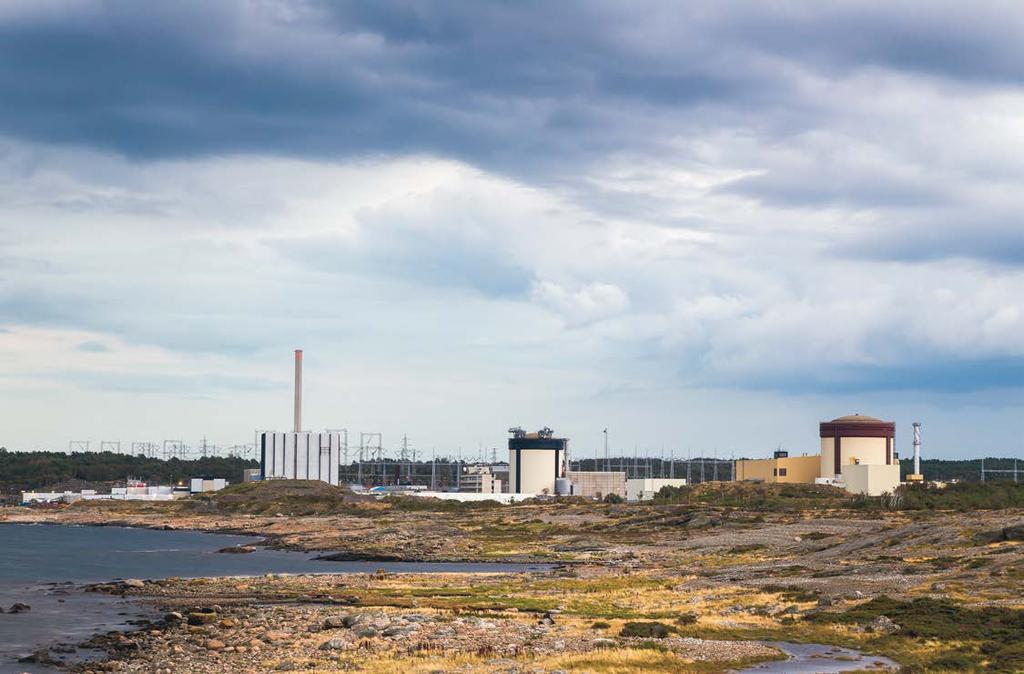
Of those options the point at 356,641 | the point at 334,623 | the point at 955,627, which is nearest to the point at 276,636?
the point at 334,623

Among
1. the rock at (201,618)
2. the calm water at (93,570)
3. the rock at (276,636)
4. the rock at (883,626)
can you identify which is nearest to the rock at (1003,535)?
the calm water at (93,570)

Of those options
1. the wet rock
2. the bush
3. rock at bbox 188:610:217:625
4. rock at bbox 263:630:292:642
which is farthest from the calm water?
the bush

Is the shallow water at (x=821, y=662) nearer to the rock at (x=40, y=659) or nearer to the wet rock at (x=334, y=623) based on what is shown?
the wet rock at (x=334, y=623)

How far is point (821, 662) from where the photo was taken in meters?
55.8

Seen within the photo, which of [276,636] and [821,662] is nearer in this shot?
[821,662]

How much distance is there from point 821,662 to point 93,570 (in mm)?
104378

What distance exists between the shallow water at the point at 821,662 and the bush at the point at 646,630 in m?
6.20

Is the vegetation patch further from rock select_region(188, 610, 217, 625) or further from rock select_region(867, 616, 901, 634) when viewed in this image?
rock select_region(188, 610, 217, 625)

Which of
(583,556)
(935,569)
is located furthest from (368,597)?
(583,556)

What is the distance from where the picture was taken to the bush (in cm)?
6400

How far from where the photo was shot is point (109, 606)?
9312 cm

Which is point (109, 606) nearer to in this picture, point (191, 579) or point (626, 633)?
point (191, 579)

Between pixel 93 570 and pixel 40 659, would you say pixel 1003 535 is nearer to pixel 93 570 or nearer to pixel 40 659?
pixel 40 659

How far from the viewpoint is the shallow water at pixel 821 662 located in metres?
53.3
